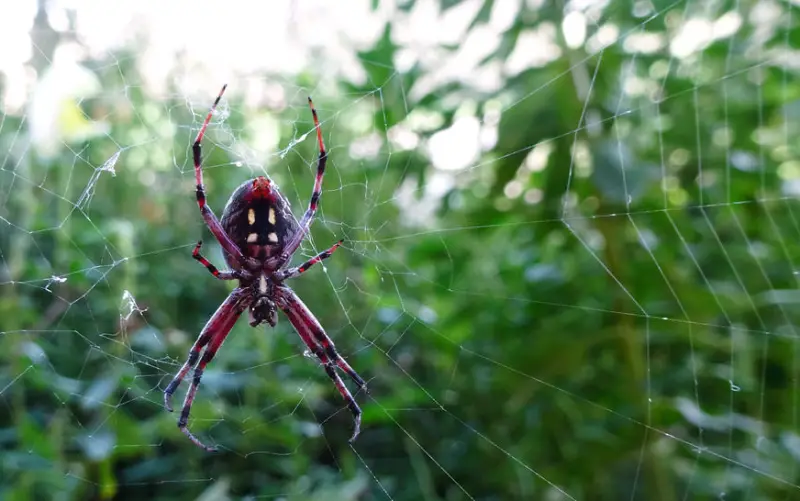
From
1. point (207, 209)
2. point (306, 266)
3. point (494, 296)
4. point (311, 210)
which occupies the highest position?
point (207, 209)

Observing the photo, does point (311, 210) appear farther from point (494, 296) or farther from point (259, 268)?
point (494, 296)

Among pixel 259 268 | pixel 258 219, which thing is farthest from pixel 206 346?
pixel 258 219

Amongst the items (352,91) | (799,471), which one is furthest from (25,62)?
(799,471)

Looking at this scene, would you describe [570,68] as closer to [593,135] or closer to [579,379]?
[593,135]

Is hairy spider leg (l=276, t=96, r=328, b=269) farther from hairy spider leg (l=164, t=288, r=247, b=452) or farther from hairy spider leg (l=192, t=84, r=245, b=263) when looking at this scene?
hairy spider leg (l=164, t=288, r=247, b=452)

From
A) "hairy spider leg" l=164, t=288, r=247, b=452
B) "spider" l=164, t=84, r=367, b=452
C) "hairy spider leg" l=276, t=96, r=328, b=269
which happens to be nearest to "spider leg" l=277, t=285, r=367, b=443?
"spider" l=164, t=84, r=367, b=452

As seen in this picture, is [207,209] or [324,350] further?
[324,350]

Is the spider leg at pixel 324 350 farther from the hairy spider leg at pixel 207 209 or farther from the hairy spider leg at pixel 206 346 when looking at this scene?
the hairy spider leg at pixel 207 209
